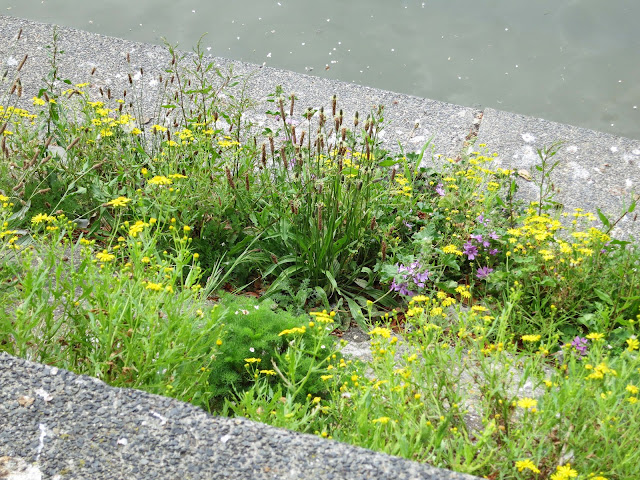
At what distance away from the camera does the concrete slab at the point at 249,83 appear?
17.3 feet

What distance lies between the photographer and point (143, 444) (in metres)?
2.08

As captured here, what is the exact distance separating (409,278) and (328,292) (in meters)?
0.44

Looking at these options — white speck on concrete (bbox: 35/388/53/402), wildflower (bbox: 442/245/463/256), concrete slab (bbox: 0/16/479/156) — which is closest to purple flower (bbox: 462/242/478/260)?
wildflower (bbox: 442/245/463/256)

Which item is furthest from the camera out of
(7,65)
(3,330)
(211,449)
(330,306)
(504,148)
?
(7,65)

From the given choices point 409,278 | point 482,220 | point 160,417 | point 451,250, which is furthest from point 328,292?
point 160,417

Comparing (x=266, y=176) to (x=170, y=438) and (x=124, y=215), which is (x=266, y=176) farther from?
(x=170, y=438)

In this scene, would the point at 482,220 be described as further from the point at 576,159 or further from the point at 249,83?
the point at 249,83

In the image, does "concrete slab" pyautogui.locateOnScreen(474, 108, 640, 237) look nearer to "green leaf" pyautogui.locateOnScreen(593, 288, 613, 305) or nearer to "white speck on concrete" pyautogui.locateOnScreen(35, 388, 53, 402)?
"green leaf" pyautogui.locateOnScreen(593, 288, 613, 305)

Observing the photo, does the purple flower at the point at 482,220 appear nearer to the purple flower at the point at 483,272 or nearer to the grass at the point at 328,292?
the grass at the point at 328,292

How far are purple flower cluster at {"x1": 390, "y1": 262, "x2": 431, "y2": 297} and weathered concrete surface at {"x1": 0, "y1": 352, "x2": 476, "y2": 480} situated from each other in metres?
1.49

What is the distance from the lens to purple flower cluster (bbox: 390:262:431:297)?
3473 mm

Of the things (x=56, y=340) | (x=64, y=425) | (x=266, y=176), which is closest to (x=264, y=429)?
(x=64, y=425)

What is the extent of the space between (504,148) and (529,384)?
8.53 feet

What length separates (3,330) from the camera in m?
2.45
